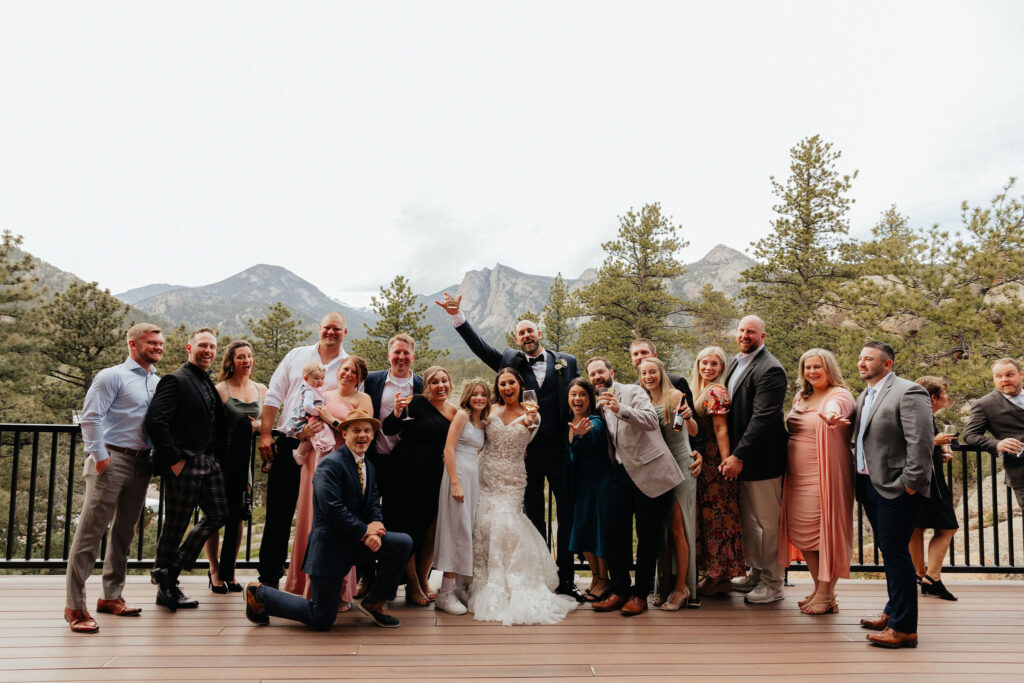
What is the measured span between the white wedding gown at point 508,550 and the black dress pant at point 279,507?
A: 1294mm

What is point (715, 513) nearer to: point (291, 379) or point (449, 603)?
point (449, 603)

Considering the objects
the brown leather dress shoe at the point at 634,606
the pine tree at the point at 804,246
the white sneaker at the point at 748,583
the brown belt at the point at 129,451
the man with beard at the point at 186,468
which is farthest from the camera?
the pine tree at the point at 804,246

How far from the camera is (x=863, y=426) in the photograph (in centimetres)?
373

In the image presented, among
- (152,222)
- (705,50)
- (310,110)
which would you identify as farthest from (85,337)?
(152,222)

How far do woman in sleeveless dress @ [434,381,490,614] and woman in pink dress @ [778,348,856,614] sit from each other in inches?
86.6

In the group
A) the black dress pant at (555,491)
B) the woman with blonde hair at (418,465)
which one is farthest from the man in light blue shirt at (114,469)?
the black dress pant at (555,491)

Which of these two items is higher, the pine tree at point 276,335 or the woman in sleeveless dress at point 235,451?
the pine tree at point 276,335

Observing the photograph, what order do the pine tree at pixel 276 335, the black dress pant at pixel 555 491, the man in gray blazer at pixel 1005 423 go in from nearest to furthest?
the black dress pant at pixel 555 491 < the man in gray blazer at pixel 1005 423 < the pine tree at pixel 276 335

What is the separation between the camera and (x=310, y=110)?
60469 mm

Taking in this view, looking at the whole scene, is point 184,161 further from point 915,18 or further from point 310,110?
point 915,18

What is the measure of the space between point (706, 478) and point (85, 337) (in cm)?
3224

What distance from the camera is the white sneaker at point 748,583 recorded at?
448 centimetres

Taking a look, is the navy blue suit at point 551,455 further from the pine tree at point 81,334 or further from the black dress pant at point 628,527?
the pine tree at point 81,334

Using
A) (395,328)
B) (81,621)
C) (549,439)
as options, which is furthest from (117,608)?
(395,328)
